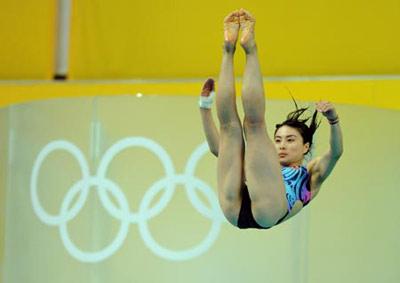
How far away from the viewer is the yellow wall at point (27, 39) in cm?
556

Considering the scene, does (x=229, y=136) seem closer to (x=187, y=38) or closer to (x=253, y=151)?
(x=253, y=151)

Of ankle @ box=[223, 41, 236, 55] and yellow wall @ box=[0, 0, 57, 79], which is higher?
yellow wall @ box=[0, 0, 57, 79]

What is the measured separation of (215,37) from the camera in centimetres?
505

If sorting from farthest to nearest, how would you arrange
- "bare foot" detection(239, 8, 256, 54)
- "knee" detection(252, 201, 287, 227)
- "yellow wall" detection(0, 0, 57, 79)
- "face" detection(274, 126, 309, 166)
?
"yellow wall" detection(0, 0, 57, 79) → "face" detection(274, 126, 309, 166) → "knee" detection(252, 201, 287, 227) → "bare foot" detection(239, 8, 256, 54)

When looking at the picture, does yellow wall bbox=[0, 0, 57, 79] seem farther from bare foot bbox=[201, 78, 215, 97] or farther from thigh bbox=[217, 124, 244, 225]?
thigh bbox=[217, 124, 244, 225]

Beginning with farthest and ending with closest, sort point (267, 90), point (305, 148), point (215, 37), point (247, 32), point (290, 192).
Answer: point (215, 37), point (267, 90), point (305, 148), point (290, 192), point (247, 32)

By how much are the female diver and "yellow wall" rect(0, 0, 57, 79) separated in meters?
2.52

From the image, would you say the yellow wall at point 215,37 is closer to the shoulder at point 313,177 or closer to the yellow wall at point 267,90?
the yellow wall at point 267,90

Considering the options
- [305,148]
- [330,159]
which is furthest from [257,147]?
[330,159]

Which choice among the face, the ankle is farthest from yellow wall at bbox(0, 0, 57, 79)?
the ankle

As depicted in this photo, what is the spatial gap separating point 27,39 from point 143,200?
6.02 feet

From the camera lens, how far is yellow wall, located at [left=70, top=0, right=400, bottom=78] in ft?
15.4

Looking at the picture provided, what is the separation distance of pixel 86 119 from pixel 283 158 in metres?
1.62

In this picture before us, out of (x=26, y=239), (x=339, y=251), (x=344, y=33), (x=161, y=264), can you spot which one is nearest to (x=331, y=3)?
(x=344, y=33)
